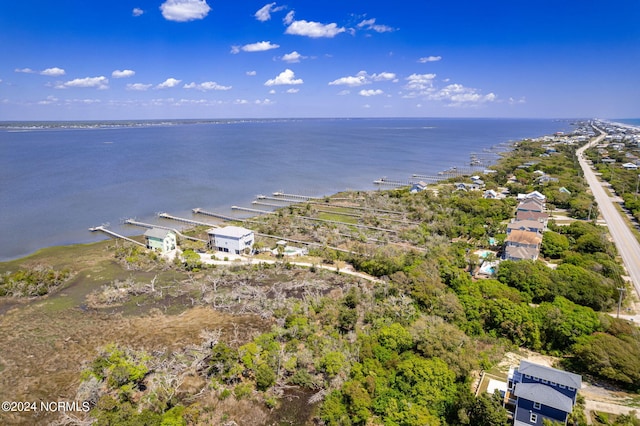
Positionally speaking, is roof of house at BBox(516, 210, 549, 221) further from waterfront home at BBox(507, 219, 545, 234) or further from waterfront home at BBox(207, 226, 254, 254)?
waterfront home at BBox(207, 226, 254, 254)

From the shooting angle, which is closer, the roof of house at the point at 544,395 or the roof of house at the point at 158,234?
the roof of house at the point at 544,395

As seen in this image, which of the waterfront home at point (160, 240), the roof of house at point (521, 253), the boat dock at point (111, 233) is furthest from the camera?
the boat dock at point (111, 233)

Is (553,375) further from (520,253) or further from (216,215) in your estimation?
(216,215)

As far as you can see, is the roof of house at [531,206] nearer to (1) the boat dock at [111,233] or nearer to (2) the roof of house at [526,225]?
(2) the roof of house at [526,225]

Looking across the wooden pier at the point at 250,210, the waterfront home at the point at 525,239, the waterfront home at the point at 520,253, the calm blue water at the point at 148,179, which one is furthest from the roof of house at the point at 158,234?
the waterfront home at the point at 525,239

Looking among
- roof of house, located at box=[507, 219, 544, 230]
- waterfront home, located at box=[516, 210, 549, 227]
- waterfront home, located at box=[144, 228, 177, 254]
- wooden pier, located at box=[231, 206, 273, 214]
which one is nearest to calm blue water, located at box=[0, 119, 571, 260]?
wooden pier, located at box=[231, 206, 273, 214]

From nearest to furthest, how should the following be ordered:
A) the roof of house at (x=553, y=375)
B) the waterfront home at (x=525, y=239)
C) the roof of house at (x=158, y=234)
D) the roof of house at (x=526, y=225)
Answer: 1. the roof of house at (x=553, y=375)
2. the waterfront home at (x=525, y=239)
3. the roof of house at (x=158, y=234)
4. the roof of house at (x=526, y=225)
